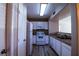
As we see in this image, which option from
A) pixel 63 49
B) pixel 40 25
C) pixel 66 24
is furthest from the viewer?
pixel 40 25

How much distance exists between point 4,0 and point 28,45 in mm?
2948

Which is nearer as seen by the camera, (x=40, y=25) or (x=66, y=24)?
(x=66, y=24)

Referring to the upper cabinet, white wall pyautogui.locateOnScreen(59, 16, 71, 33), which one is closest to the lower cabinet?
white wall pyautogui.locateOnScreen(59, 16, 71, 33)

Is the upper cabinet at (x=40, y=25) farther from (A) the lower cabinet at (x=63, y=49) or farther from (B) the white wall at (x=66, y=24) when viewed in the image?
(A) the lower cabinet at (x=63, y=49)

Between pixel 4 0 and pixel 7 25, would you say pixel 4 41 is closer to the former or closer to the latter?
pixel 7 25

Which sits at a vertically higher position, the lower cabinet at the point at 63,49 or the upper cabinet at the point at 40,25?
the upper cabinet at the point at 40,25

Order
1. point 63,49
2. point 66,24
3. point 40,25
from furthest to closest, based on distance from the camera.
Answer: point 40,25 < point 66,24 < point 63,49

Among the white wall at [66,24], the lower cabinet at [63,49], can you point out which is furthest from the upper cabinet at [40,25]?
the lower cabinet at [63,49]

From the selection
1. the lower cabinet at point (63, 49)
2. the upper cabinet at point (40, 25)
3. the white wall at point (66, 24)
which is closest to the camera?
the lower cabinet at point (63, 49)

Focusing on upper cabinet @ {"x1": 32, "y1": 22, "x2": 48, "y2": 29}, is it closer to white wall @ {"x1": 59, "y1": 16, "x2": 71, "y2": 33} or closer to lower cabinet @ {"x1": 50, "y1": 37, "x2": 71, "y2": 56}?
white wall @ {"x1": 59, "y1": 16, "x2": 71, "y2": 33}

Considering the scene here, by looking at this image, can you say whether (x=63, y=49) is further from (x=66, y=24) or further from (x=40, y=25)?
(x=40, y=25)

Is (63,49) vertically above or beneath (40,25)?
beneath

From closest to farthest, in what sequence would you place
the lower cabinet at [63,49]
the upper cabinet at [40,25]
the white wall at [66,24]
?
1. the lower cabinet at [63,49]
2. the white wall at [66,24]
3. the upper cabinet at [40,25]

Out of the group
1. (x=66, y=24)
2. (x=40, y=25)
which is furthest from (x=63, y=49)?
(x=40, y=25)
